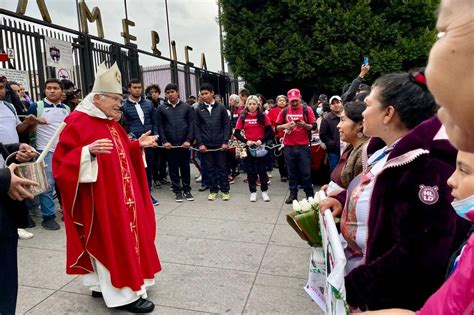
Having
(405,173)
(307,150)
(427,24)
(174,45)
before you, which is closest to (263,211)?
(307,150)

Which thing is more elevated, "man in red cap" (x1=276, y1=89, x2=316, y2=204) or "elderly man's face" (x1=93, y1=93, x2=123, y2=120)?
"elderly man's face" (x1=93, y1=93, x2=123, y2=120)

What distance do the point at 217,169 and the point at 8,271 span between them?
4994 mm

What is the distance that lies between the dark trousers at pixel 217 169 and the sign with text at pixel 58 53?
3201 millimetres

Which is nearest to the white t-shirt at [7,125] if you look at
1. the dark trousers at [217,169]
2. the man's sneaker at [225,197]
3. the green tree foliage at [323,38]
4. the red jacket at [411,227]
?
the dark trousers at [217,169]

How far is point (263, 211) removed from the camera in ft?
19.8

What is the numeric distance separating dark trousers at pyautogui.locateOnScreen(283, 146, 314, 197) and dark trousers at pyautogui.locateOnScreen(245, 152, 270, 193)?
0.54m

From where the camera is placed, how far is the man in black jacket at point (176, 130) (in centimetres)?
700

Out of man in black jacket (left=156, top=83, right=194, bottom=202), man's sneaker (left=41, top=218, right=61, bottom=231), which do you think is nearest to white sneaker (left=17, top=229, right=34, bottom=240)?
man's sneaker (left=41, top=218, right=61, bottom=231)

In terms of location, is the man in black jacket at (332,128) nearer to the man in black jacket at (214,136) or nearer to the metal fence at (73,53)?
the man in black jacket at (214,136)

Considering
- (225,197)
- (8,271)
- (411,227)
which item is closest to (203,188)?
(225,197)

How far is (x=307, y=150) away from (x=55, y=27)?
5.06 meters

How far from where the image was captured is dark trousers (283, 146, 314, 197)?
250 inches

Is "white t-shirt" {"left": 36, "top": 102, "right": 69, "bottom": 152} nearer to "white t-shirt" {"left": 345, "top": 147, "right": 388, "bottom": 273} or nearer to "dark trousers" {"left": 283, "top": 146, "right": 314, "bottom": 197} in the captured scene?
"dark trousers" {"left": 283, "top": 146, "right": 314, "bottom": 197}

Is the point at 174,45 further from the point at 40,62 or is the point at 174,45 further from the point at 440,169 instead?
the point at 440,169
